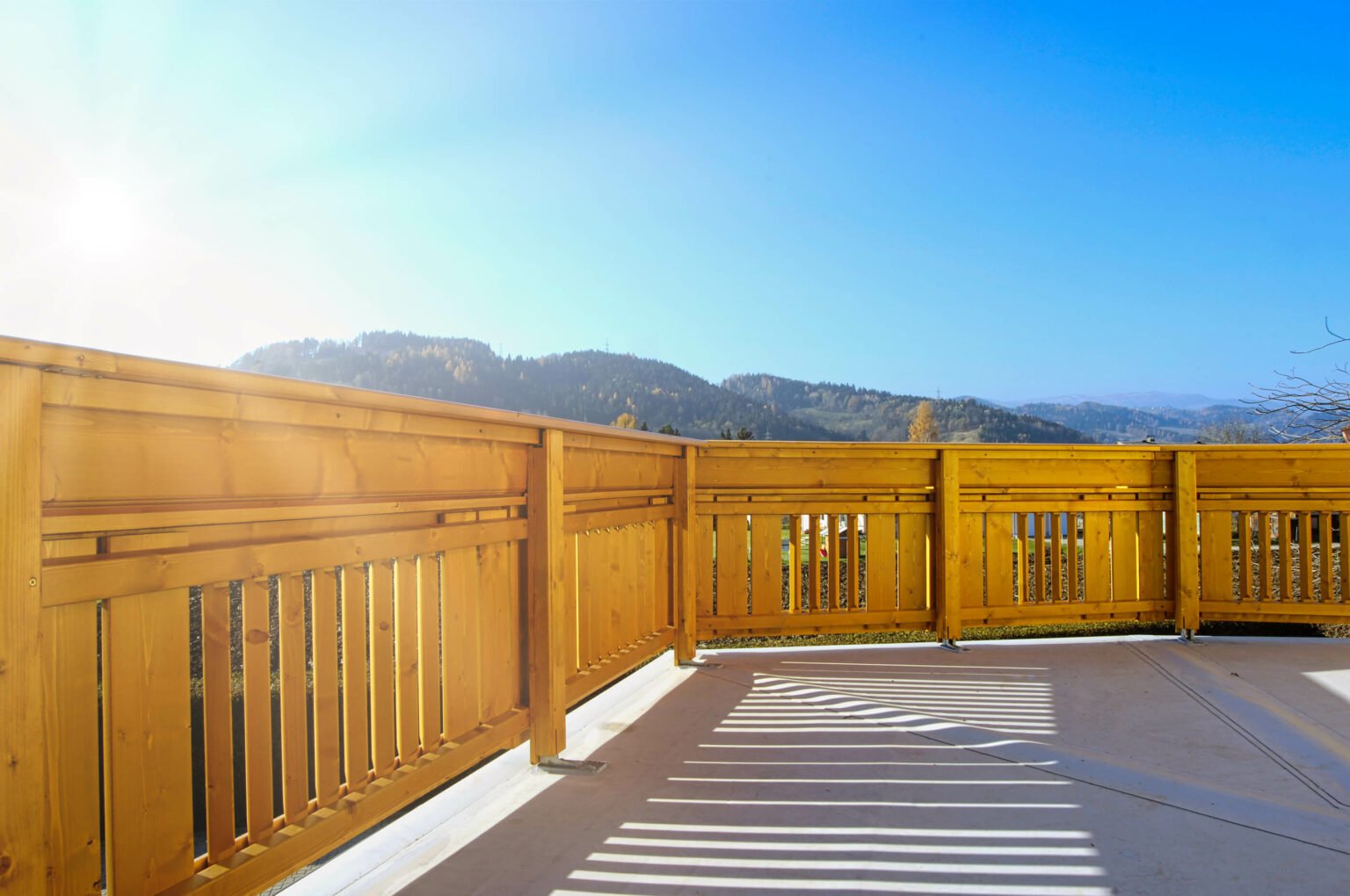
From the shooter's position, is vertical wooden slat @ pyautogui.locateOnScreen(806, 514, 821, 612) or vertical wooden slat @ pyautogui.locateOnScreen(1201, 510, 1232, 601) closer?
vertical wooden slat @ pyautogui.locateOnScreen(806, 514, 821, 612)

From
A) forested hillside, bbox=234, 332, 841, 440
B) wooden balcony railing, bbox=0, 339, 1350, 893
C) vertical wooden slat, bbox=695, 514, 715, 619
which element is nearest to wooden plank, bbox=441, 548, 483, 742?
wooden balcony railing, bbox=0, 339, 1350, 893

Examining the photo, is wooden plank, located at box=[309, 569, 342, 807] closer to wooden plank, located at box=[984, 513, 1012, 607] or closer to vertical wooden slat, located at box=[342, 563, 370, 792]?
vertical wooden slat, located at box=[342, 563, 370, 792]

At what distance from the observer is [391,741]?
6.83 ft

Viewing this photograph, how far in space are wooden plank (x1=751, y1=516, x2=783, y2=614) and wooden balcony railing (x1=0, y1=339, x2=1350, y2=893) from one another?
33mm

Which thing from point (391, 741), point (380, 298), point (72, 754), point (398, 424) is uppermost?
point (380, 298)

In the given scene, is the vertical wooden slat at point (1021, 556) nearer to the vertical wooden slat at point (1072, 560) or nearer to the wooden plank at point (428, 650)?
the vertical wooden slat at point (1072, 560)

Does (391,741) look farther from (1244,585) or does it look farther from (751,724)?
(1244,585)

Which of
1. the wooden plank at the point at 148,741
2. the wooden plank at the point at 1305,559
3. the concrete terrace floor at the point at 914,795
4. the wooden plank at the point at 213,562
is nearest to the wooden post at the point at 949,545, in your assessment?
the concrete terrace floor at the point at 914,795

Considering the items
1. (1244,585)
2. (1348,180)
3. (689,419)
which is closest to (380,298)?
(689,419)

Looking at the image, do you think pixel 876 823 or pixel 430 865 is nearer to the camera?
pixel 430 865

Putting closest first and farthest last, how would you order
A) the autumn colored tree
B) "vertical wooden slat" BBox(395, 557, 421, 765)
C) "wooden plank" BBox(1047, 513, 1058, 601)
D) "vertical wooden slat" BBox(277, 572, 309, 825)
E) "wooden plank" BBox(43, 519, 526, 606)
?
"wooden plank" BBox(43, 519, 526, 606) < "vertical wooden slat" BBox(277, 572, 309, 825) < "vertical wooden slat" BBox(395, 557, 421, 765) < "wooden plank" BBox(1047, 513, 1058, 601) < the autumn colored tree

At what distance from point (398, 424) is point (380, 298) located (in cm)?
6238

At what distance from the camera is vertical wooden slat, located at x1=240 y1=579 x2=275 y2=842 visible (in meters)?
1.56

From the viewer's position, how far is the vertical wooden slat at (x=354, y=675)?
6.18 feet
